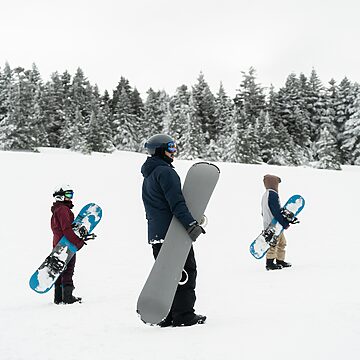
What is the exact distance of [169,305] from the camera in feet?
14.0

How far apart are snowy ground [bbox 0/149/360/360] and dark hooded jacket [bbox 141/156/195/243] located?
1.01 meters

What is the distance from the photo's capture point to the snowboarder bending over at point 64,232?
6.04 metres

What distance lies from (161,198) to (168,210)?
14cm

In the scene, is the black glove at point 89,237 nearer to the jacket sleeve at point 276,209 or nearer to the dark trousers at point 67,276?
the dark trousers at point 67,276

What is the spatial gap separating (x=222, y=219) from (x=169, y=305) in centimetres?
969

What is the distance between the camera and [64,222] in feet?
20.0

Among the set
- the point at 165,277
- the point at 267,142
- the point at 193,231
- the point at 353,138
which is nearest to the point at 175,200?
the point at 193,231

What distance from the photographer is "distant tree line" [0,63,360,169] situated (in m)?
45.3

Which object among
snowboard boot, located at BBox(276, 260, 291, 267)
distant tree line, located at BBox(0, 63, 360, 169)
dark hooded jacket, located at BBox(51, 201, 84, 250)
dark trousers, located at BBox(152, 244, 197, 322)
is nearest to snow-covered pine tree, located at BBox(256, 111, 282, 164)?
distant tree line, located at BBox(0, 63, 360, 169)

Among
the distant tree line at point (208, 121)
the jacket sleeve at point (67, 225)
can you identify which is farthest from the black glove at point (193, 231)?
the distant tree line at point (208, 121)

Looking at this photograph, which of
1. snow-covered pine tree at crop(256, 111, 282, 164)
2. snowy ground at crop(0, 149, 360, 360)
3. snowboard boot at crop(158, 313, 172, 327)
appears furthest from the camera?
snow-covered pine tree at crop(256, 111, 282, 164)

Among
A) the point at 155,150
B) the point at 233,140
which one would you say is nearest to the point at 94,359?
the point at 155,150

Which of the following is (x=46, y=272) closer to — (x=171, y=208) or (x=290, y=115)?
(x=171, y=208)

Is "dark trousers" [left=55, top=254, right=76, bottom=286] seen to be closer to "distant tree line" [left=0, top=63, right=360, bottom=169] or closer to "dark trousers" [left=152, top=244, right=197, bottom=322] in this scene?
"dark trousers" [left=152, top=244, right=197, bottom=322]
